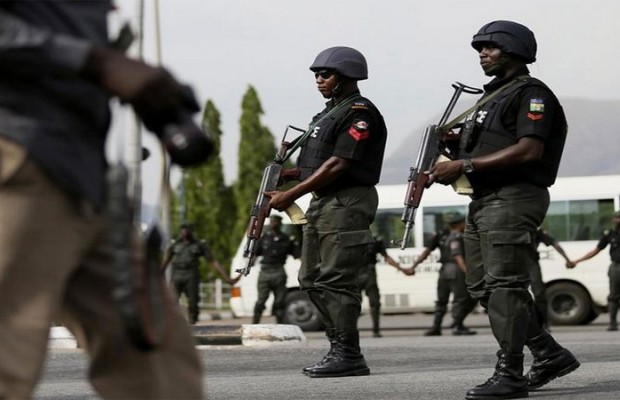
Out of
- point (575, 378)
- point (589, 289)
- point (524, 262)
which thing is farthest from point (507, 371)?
point (589, 289)

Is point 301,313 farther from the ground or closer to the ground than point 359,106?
closer to the ground

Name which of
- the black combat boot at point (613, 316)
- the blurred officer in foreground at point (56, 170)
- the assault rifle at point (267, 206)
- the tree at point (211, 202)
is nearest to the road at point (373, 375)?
the assault rifle at point (267, 206)

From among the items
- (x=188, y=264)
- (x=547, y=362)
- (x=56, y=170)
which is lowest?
(x=547, y=362)

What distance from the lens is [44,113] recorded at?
3230mm

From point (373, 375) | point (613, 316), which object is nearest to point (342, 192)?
point (373, 375)

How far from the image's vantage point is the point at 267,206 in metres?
9.01

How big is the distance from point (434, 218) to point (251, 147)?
30.8 m

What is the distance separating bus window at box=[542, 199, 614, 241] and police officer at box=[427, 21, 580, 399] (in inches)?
600

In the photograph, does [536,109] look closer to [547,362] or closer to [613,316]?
[547,362]

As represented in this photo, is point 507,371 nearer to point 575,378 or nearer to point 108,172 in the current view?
point 575,378

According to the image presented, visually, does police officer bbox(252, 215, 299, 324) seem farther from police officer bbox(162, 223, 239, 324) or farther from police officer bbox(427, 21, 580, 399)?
police officer bbox(427, 21, 580, 399)

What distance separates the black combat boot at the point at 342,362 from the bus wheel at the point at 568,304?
13.0 m

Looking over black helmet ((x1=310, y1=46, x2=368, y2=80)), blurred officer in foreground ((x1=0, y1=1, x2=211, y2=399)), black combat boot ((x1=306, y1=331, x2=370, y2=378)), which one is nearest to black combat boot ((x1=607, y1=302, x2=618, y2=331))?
black combat boot ((x1=306, y1=331, x2=370, y2=378))

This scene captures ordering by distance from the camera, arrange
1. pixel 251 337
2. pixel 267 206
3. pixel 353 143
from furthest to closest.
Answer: pixel 251 337 → pixel 267 206 → pixel 353 143
